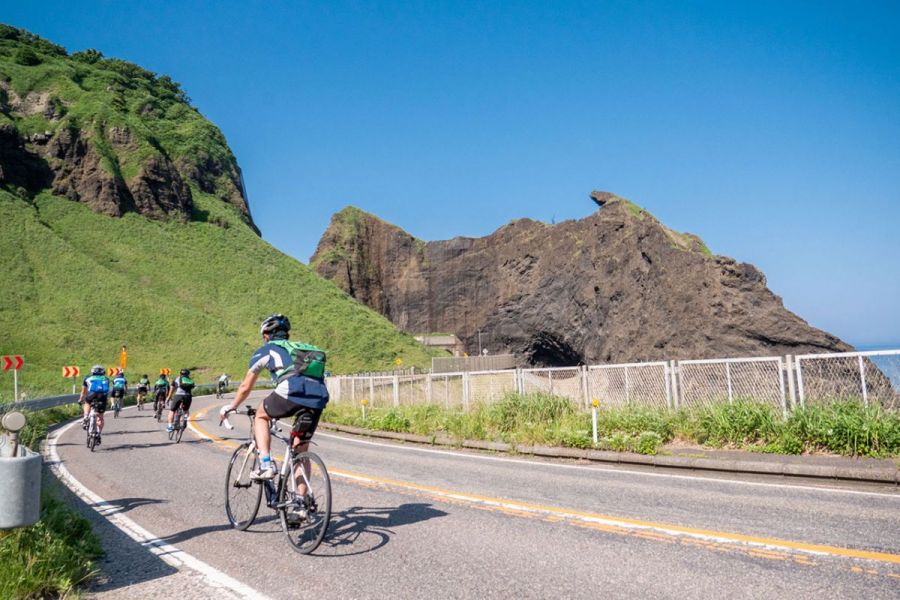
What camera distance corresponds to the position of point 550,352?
7300cm

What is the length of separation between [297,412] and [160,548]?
1.89 metres

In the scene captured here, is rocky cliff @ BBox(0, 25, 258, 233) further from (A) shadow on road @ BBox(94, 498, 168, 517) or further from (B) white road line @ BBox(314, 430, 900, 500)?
(A) shadow on road @ BBox(94, 498, 168, 517)

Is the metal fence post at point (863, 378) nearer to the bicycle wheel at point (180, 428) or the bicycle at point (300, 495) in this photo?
the bicycle at point (300, 495)

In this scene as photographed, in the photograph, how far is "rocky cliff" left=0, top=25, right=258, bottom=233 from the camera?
257 feet

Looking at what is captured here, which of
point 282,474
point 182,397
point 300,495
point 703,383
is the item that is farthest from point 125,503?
point 703,383

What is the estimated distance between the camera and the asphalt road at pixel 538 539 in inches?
179

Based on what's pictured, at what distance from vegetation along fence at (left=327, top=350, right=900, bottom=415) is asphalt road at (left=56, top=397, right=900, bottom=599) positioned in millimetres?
3086

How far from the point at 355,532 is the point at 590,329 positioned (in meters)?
53.6

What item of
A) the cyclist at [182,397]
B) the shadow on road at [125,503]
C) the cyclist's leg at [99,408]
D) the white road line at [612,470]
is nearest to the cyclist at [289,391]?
the shadow on road at [125,503]

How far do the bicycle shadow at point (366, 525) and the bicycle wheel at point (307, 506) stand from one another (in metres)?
0.17

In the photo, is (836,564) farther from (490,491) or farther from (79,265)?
(79,265)

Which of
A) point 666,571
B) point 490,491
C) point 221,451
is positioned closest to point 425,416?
point 221,451

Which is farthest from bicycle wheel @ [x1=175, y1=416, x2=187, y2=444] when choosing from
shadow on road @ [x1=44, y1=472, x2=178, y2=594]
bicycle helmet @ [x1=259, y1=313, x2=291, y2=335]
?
bicycle helmet @ [x1=259, y1=313, x2=291, y2=335]

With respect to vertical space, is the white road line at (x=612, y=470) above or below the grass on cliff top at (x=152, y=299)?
below
